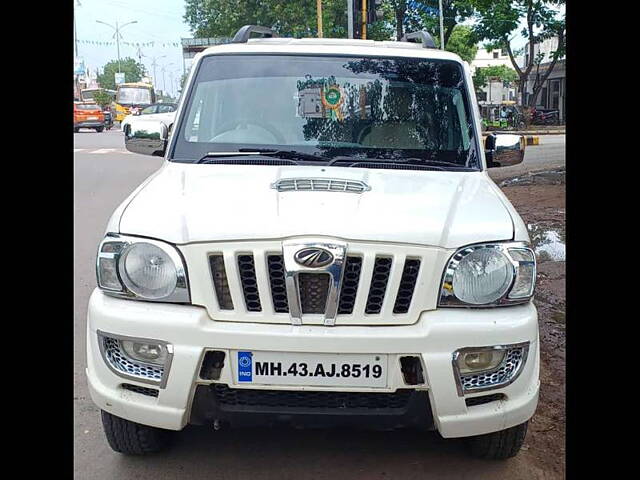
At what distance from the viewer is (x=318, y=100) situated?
412cm

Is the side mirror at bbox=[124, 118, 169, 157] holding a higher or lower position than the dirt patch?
higher

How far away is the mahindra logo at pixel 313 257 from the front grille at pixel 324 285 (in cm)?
4

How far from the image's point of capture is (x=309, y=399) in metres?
2.88

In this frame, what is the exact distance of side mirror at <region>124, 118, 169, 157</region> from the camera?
4539 millimetres

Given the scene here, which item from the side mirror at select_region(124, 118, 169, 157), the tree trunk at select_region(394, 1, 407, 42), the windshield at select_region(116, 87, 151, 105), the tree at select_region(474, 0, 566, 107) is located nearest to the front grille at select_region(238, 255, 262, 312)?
the side mirror at select_region(124, 118, 169, 157)

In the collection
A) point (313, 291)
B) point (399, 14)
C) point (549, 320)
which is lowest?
point (549, 320)

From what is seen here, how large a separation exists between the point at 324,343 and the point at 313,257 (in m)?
0.33

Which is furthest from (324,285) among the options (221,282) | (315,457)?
(315,457)

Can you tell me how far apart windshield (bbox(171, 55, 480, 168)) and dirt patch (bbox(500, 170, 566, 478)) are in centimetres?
144

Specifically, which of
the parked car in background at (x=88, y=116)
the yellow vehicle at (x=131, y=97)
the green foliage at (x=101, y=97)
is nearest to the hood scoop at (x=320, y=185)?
the parked car in background at (x=88, y=116)

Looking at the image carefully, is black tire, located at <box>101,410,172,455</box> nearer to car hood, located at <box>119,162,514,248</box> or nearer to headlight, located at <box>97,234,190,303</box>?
headlight, located at <box>97,234,190,303</box>

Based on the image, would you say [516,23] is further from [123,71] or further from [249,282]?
[123,71]

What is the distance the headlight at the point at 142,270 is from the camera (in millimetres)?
2877
